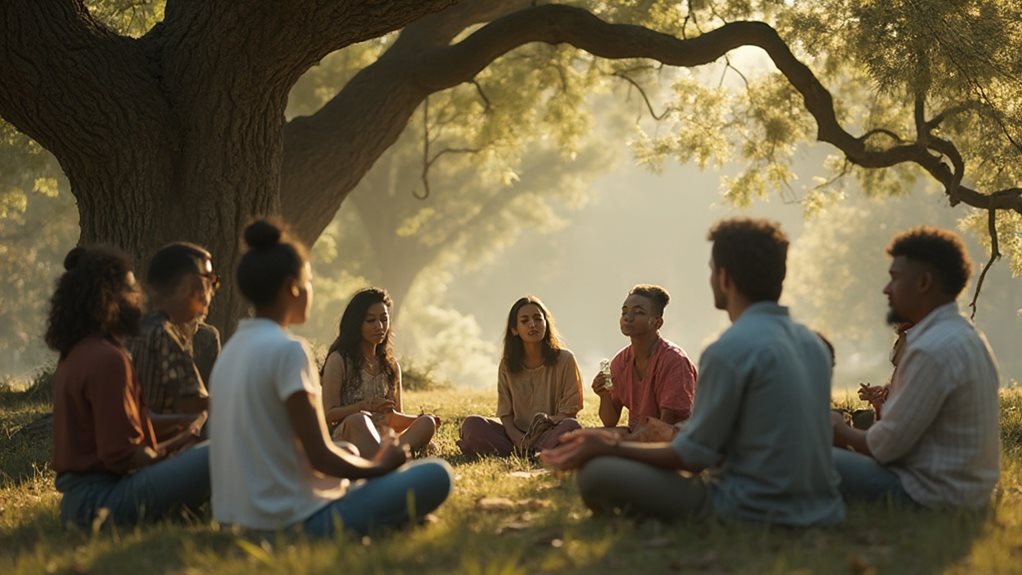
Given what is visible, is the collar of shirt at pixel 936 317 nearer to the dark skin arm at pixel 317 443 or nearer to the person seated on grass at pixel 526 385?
the dark skin arm at pixel 317 443

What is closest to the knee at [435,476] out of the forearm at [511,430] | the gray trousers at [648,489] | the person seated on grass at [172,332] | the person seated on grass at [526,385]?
the gray trousers at [648,489]

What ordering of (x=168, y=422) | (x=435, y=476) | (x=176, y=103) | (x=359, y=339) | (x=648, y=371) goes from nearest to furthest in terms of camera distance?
(x=435, y=476), (x=168, y=422), (x=648, y=371), (x=359, y=339), (x=176, y=103)

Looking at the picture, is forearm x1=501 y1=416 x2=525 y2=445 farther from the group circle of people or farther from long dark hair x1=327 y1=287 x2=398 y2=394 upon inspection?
the group circle of people

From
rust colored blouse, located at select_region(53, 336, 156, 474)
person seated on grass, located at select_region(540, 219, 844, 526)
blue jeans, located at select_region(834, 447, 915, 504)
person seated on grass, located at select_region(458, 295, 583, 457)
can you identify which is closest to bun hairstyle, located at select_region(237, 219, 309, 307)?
rust colored blouse, located at select_region(53, 336, 156, 474)

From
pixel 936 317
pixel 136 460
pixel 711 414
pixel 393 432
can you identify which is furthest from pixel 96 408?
pixel 936 317

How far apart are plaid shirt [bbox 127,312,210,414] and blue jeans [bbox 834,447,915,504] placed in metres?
3.45

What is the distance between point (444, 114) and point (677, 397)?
47.0 ft

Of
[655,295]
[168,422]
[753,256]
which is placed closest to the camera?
[753,256]

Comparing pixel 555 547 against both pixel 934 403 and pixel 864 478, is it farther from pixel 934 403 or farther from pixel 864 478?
pixel 934 403

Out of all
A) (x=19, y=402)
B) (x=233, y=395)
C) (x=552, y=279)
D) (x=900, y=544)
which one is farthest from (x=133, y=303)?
(x=552, y=279)

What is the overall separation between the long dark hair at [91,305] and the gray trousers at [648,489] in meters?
2.46

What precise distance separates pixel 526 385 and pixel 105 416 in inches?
184

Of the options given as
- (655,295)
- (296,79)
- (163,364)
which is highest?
(296,79)

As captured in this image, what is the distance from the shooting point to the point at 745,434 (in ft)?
17.0
